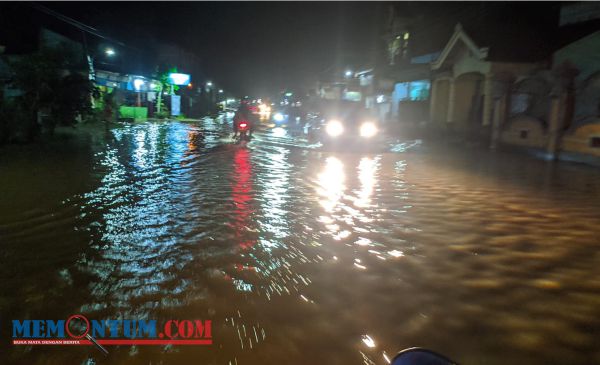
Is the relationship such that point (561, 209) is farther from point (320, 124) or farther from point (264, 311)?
point (320, 124)

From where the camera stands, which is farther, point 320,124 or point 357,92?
point 357,92

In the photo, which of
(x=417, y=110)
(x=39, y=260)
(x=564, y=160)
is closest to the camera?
(x=39, y=260)

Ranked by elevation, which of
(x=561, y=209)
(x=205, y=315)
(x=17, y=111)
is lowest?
(x=205, y=315)

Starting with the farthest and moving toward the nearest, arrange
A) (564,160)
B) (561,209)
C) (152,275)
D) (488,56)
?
(488,56)
(564,160)
(561,209)
(152,275)

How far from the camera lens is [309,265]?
4859 millimetres

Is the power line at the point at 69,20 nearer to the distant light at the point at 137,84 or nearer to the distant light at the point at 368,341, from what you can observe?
the distant light at the point at 137,84

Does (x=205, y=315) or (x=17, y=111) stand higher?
(x=17, y=111)

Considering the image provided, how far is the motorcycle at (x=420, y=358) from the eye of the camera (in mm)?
2225

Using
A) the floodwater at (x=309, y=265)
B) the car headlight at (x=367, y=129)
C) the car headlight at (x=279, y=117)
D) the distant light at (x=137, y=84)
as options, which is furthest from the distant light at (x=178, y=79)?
the floodwater at (x=309, y=265)

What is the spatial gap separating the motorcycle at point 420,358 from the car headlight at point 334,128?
16.0 m

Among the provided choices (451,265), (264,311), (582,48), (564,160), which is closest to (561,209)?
(451,265)

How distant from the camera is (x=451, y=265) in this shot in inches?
190

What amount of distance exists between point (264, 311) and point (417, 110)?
2814 cm

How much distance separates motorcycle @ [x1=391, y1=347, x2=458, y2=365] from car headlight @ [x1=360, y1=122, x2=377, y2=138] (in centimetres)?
1598
